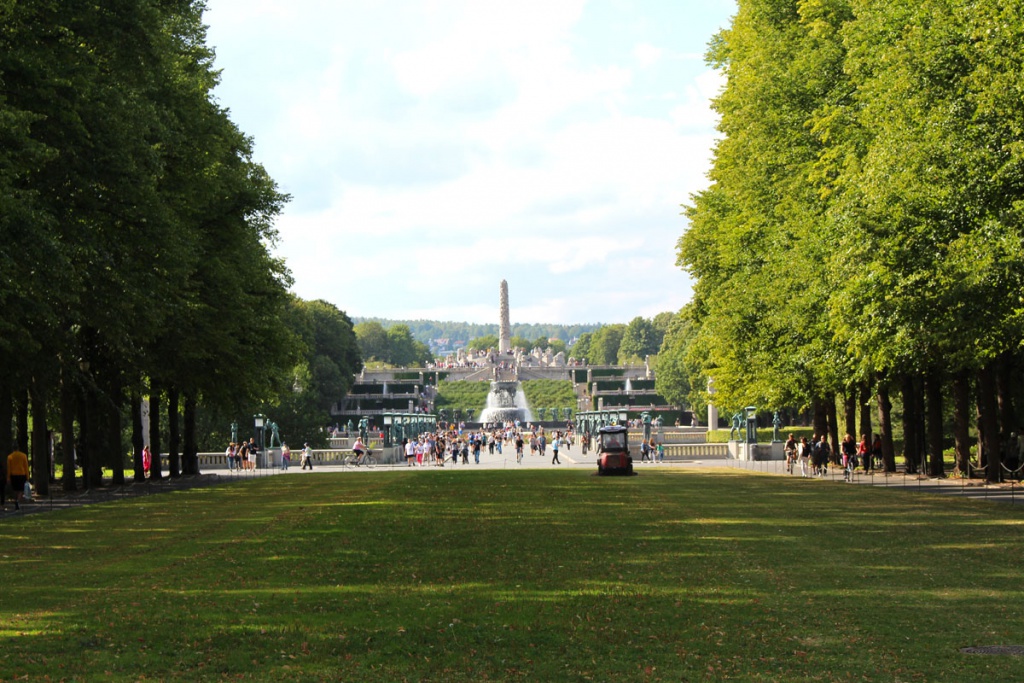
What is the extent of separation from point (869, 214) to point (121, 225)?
17.0m

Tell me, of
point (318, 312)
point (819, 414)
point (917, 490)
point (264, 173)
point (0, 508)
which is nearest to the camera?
point (0, 508)

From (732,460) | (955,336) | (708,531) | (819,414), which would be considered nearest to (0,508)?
(708,531)

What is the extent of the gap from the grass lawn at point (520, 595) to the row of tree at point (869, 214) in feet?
17.8

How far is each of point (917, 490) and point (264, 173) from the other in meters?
26.6

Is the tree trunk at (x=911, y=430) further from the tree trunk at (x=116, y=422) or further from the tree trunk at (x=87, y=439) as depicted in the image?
the tree trunk at (x=87, y=439)

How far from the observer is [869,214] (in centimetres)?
3162

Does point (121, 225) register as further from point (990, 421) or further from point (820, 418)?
point (820, 418)

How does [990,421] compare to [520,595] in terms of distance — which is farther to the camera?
[990,421]

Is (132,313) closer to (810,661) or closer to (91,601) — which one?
(91,601)

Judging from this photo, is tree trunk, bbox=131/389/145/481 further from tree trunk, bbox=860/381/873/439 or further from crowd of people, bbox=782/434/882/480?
tree trunk, bbox=860/381/873/439

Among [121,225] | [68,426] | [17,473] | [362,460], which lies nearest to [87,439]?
[68,426]

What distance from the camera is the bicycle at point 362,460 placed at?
75.7m

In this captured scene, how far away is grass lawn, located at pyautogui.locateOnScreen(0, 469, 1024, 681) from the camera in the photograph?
40.3ft

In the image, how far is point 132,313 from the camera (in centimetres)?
3197
